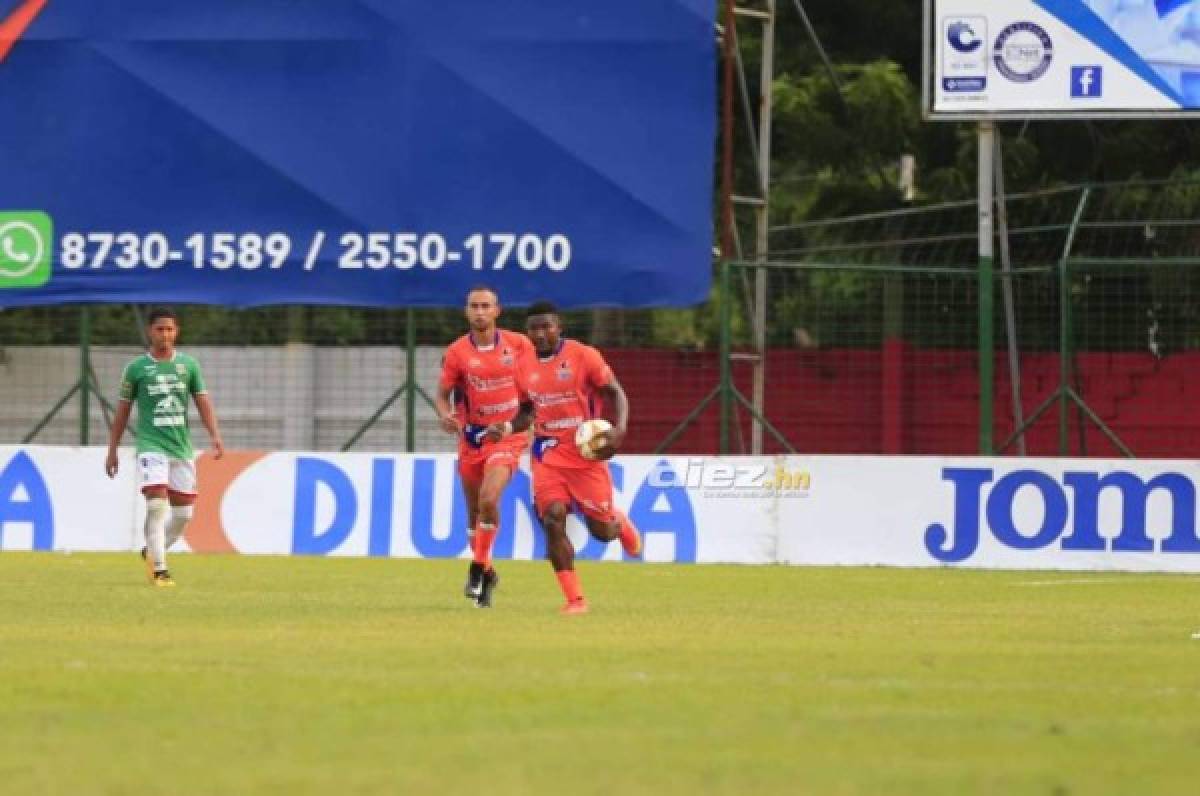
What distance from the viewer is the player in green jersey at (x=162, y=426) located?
2128 cm

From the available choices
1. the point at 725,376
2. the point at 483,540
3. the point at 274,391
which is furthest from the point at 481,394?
the point at 274,391

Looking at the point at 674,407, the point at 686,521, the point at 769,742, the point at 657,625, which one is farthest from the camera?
the point at 674,407

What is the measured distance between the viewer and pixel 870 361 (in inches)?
1201

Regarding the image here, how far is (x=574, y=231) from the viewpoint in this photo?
94.5 ft

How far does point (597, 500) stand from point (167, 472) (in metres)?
4.56

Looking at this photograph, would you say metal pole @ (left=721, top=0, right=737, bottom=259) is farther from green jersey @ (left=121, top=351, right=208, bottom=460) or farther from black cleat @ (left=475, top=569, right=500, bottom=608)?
black cleat @ (left=475, top=569, right=500, bottom=608)

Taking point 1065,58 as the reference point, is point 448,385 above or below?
below

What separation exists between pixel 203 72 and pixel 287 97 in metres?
0.91

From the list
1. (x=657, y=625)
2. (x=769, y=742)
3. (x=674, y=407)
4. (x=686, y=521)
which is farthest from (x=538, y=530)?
(x=769, y=742)

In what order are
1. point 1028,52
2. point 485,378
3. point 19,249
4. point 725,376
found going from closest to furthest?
point 485,378, point 1028,52, point 725,376, point 19,249

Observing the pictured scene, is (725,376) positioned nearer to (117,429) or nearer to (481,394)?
(117,429)

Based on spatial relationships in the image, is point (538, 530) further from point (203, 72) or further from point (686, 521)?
point (203, 72)

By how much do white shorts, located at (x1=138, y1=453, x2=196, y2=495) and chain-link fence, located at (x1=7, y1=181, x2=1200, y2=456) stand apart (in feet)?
23.9

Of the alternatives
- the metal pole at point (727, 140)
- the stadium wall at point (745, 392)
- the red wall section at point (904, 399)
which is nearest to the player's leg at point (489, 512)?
the metal pole at point (727, 140)
